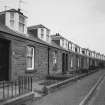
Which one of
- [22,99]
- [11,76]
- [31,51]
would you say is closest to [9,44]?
[11,76]

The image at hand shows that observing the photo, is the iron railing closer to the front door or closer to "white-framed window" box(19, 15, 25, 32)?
the front door

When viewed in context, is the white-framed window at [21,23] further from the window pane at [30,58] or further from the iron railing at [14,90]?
the iron railing at [14,90]

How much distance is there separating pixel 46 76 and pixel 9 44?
6851mm

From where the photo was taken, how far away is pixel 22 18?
14.9m

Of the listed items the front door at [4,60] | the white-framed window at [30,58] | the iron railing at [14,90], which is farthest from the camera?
the white-framed window at [30,58]

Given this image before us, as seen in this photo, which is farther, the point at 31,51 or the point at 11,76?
the point at 31,51

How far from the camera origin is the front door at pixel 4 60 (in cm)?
1143

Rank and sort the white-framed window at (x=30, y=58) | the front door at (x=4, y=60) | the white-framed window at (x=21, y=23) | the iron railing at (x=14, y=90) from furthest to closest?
the white-framed window at (x=21, y=23) < the white-framed window at (x=30, y=58) < the front door at (x=4, y=60) < the iron railing at (x=14, y=90)

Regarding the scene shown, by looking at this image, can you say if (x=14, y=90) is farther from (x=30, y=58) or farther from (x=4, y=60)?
(x=30, y=58)

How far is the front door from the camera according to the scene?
11434mm

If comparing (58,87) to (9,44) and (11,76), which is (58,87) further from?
(9,44)

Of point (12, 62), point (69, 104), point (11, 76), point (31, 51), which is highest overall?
point (31, 51)

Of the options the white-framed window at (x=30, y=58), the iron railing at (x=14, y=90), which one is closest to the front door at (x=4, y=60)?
the iron railing at (x=14, y=90)

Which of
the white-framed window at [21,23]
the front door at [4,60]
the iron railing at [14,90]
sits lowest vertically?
the iron railing at [14,90]
